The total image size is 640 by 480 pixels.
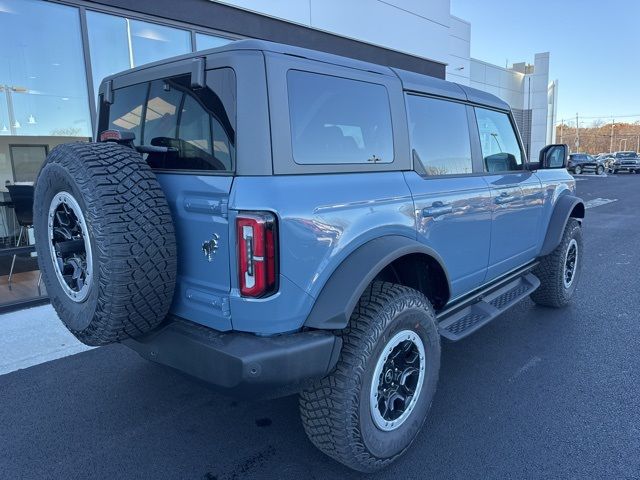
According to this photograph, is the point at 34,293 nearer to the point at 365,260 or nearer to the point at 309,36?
the point at 365,260

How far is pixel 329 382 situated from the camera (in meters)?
2.12

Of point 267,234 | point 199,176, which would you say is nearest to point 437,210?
point 267,234

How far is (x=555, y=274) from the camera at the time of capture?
4.48 meters

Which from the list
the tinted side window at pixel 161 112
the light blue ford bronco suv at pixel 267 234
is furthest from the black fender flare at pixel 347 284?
the tinted side window at pixel 161 112

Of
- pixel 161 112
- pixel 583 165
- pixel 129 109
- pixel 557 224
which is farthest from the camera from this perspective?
pixel 583 165

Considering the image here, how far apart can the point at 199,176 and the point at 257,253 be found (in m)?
0.50

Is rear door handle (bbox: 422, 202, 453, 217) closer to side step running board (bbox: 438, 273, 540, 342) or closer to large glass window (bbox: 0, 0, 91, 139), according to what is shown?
side step running board (bbox: 438, 273, 540, 342)

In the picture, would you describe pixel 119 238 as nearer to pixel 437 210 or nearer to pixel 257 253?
pixel 257 253

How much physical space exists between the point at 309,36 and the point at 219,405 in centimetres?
692

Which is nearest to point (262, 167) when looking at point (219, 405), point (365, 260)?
point (365, 260)

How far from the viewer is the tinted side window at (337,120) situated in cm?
209

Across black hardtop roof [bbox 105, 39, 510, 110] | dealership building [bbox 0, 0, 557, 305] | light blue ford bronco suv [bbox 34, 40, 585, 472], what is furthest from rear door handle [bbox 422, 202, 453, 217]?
dealership building [bbox 0, 0, 557, 305]

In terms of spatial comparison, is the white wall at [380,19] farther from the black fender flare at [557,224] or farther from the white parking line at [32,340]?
the black fender flare at [557,224]

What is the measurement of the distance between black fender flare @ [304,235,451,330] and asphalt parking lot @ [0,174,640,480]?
2.24ft
